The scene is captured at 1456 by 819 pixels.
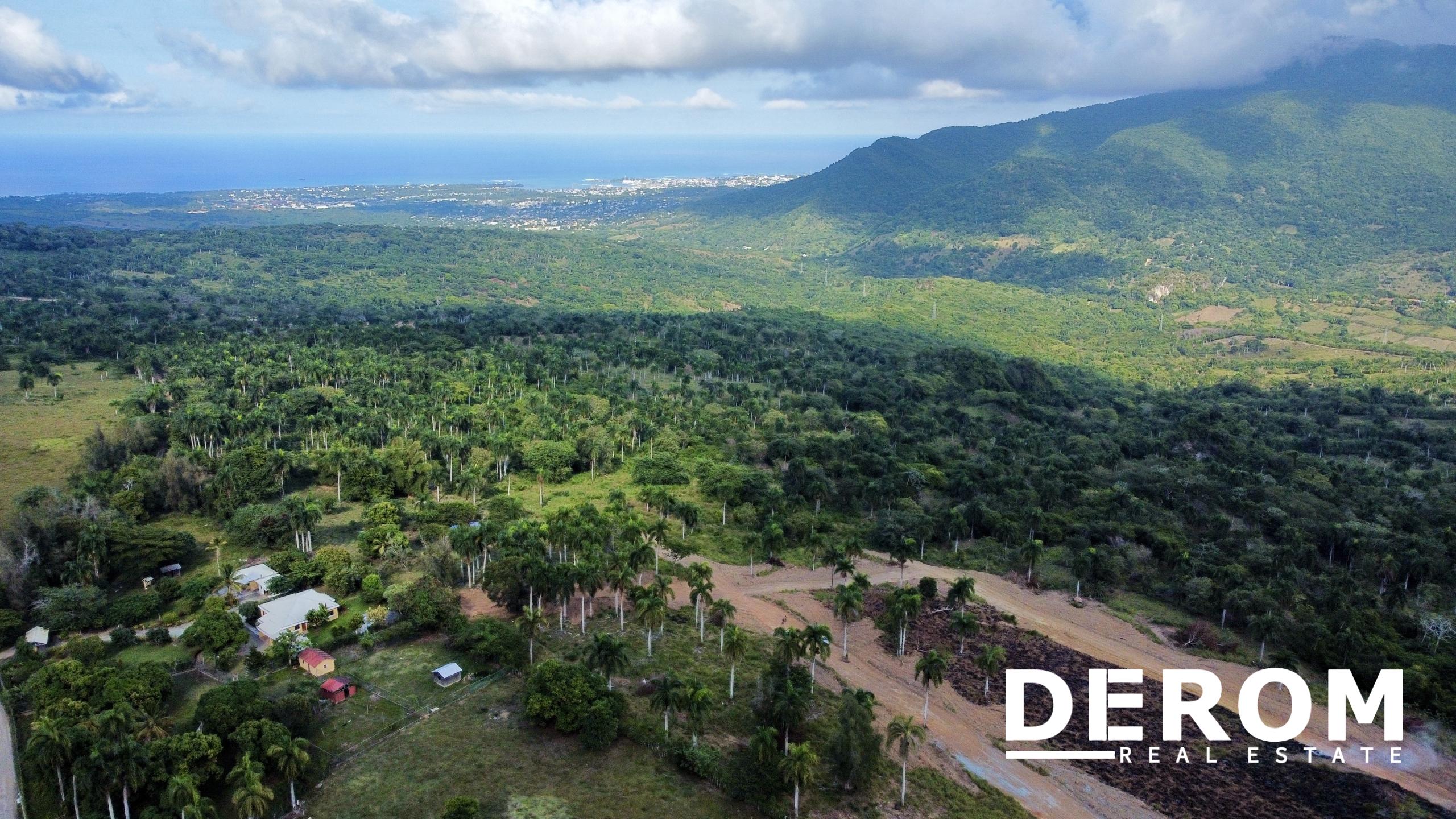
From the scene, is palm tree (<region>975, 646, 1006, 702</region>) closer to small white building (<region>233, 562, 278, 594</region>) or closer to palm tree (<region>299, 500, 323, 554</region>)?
small white building (<region>233, 562, 278, 594</region>)

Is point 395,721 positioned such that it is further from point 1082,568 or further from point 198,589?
point 1082,568

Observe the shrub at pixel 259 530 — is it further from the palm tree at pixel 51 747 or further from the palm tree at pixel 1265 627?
the palm tree at pixel 1265 627

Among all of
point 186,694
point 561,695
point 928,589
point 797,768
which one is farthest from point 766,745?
point 186,694

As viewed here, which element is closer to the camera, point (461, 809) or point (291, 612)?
point (461, 809)

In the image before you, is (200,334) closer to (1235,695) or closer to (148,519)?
(148,519)

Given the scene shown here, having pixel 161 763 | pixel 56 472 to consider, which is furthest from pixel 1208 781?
pixel 56 472

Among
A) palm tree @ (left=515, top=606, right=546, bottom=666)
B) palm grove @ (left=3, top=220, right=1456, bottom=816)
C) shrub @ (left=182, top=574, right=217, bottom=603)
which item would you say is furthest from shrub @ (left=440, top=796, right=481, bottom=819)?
shrub @ (left=182, top=574, right=217, bottom=603)

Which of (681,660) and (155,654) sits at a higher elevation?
(155,654)
